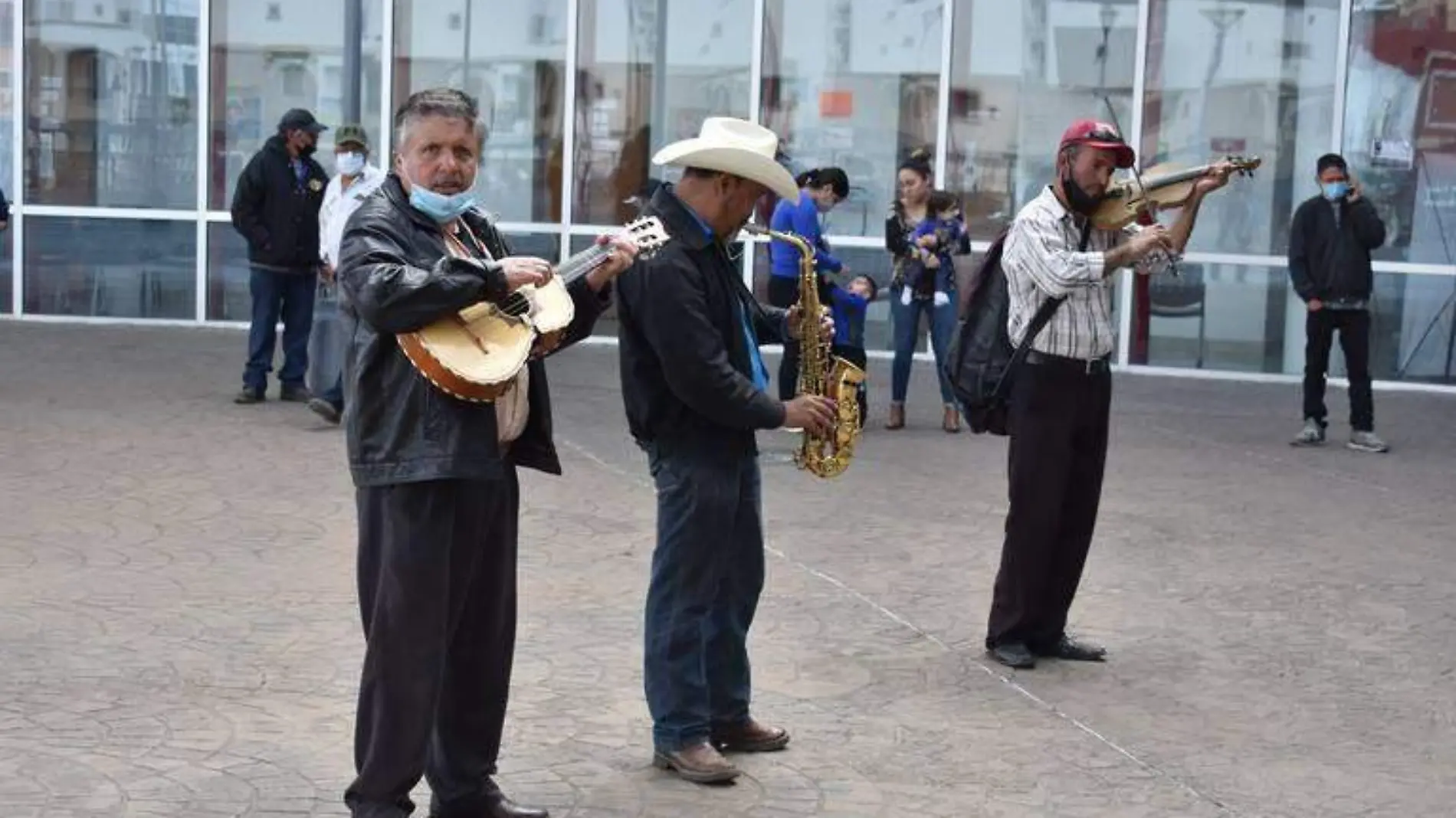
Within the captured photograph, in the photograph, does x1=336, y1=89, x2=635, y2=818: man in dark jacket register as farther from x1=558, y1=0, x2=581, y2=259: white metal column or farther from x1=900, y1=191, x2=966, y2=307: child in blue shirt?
x1=558, y1=0, x2=581, y2=259: white metal column

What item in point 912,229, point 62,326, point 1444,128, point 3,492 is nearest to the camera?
point 3,492

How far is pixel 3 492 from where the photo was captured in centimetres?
1061

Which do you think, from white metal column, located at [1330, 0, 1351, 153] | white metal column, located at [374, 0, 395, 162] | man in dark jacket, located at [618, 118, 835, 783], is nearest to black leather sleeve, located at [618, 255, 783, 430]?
man in dark jacket, located at [618, 118, 835, 783]

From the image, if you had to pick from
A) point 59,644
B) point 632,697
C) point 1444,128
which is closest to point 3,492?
point 59,644

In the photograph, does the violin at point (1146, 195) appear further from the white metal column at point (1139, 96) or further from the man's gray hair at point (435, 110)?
the white metal column at point (1139, 96)

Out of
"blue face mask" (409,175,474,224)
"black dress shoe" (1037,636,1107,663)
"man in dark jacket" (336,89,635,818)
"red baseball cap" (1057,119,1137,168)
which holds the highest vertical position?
"red baseball cap" (1057,119,1137,168)

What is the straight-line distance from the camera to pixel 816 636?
816 centimetres

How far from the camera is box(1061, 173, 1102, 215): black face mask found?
774cm

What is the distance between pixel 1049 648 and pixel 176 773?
318 cm

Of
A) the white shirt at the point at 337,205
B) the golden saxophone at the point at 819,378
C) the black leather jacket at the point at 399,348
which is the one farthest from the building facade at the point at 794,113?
the black leather jacket at the point at 399,348

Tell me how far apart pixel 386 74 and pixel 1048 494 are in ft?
43.1

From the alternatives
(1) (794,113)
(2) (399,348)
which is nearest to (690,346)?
(2) (399,348)

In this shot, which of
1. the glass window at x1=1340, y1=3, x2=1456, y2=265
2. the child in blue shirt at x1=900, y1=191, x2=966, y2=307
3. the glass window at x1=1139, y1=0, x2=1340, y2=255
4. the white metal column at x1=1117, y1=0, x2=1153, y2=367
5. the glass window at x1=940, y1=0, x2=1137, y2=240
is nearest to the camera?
the child in blue shirt at x1=900, y1=191, x2=966, y2=307

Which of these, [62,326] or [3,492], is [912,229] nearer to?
[3,492]
